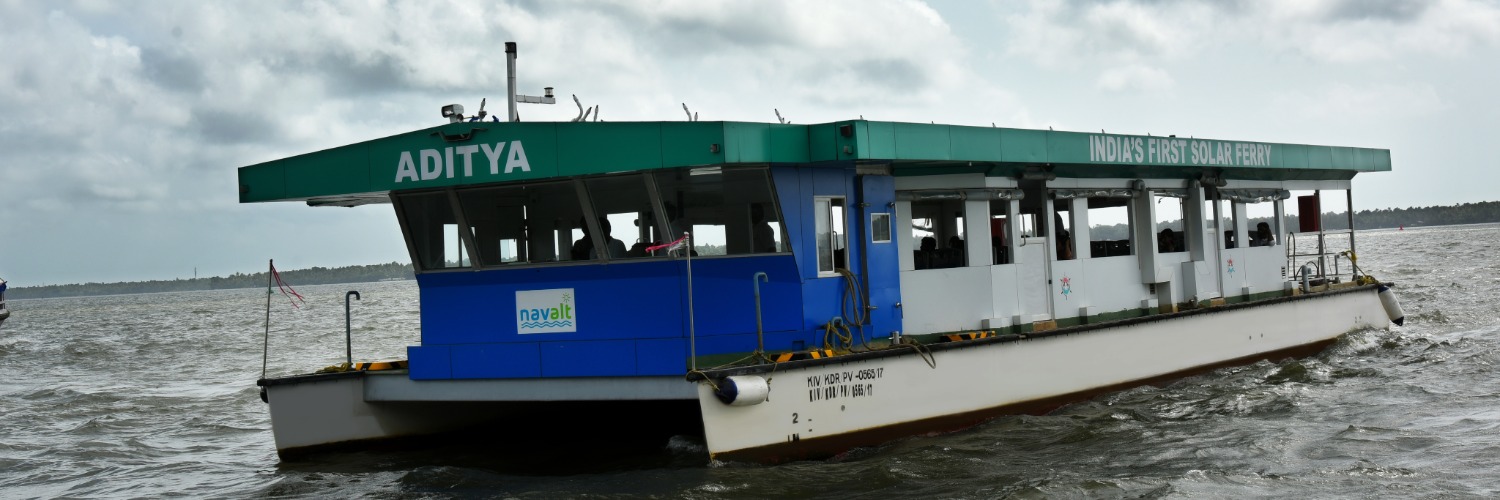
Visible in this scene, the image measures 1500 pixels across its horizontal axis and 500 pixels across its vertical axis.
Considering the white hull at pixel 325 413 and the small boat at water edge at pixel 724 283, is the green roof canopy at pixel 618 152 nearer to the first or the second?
the small boat at water edge at pixel 724 283

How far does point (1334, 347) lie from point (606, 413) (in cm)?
1099

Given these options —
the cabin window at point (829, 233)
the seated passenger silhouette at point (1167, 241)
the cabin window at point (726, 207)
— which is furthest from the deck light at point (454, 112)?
the seated passenger silhouette at point (1167, 241)

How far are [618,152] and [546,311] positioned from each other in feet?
6.22

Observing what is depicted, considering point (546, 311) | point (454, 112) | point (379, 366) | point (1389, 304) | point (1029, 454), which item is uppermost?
point (454, 112)

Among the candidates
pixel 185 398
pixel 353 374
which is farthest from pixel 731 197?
pixel 185 398

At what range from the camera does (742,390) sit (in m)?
10.3

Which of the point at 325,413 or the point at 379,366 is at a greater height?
the point at 379,366

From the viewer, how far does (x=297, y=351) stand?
106 ft

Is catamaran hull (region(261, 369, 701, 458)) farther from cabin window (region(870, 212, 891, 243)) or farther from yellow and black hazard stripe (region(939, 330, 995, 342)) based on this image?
yellow and black hazard stripe (region(939, 330, 995, 342))

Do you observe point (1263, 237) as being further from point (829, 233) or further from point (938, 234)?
point (829, 233)

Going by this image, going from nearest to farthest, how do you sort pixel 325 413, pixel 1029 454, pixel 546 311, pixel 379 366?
pixel 1029 454
pixel 546 311
pixel 325 413
pixel 379 366

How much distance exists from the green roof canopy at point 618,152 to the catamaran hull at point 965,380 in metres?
1.84

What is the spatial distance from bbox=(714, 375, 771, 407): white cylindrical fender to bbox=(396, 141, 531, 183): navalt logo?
2692 millimetres

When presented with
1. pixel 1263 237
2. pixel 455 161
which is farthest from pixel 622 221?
pixel 1263 237
